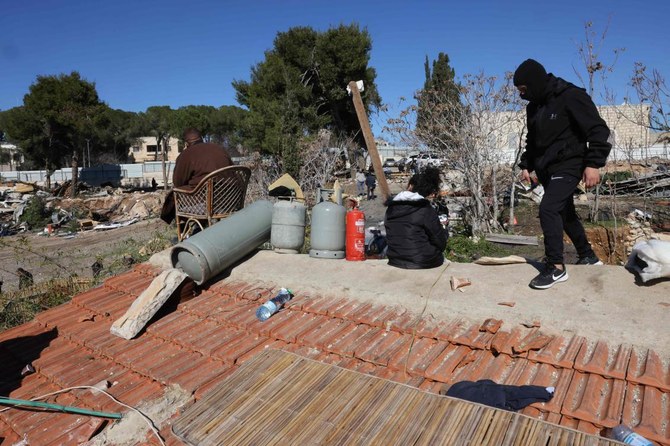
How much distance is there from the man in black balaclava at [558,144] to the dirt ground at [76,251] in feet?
25.6

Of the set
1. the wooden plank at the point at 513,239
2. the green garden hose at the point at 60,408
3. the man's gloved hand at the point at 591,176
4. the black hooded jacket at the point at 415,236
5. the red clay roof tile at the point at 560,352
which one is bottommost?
the green garden hose at the point at 60,408

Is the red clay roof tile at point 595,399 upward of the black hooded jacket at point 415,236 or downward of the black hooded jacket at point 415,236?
downward

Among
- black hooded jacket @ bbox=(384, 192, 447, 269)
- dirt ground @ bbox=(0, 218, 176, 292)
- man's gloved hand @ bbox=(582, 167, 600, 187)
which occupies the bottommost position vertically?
dirt ground @ bbox=(0, 218, 176, 292)

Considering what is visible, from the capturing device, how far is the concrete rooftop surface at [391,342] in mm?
2221

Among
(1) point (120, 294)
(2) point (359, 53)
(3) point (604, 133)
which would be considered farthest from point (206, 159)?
(2) point (359, 53)

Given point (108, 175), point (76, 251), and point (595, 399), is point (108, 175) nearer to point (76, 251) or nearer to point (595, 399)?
point (76, 251)

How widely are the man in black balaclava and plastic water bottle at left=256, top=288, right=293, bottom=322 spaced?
6.19ft

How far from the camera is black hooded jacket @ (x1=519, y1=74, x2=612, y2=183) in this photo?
2982mm

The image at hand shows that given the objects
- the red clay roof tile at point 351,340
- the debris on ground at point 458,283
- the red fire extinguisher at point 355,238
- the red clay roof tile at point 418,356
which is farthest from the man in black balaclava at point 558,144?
the red fire extinguisher at point 355,238

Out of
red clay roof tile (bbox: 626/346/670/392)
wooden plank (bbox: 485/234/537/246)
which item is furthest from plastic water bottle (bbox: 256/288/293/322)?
wooden plank (bbox: 485/234/537/246)

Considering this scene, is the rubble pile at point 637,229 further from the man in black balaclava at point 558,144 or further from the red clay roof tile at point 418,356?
the red clay roof tile at point 418,356

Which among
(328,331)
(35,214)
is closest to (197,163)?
(328,331)

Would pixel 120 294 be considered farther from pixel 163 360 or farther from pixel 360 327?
pixel 360 327

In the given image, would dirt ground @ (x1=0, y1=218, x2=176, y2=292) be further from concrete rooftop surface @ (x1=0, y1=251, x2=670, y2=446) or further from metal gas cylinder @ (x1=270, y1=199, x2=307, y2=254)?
concrete rooftop surface @ (x1=0, y1=251, x2=670, y2=446)
